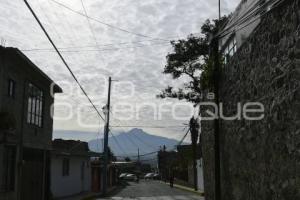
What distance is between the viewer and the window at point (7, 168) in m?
19.1

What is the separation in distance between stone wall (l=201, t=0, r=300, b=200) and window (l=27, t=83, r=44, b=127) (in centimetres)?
993

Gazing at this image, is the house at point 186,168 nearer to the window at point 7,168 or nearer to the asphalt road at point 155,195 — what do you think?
the asphalt road at point 155,195

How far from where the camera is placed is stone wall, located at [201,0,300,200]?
1023cm

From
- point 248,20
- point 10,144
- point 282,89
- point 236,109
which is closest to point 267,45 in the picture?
point 282,89

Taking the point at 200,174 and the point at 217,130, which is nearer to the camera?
the point at 217,130

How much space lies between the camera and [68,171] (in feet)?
120

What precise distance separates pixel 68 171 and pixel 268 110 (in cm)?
2655

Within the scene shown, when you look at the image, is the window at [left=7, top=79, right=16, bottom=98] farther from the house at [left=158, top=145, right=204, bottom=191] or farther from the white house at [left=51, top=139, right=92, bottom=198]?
the house at [left=158, top=145, right=204, bottom=191]

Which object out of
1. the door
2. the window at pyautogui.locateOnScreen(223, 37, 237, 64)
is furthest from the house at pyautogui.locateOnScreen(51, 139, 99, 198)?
the window at pyautogui.locateOnScreen(223, 37, 237, 64)

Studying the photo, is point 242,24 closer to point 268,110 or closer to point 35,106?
point 268,110

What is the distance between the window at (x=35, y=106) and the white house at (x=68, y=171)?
584 centimetres

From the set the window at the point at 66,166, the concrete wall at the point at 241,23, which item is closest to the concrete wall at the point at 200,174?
the window at the point at 66,166

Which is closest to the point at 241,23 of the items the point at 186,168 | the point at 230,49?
the point at 230,49

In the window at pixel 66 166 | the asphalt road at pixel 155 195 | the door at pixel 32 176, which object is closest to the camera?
the door at pixel 32 176
